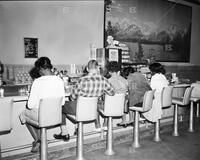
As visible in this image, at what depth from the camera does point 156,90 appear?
494cm

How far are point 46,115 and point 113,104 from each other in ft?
3.74

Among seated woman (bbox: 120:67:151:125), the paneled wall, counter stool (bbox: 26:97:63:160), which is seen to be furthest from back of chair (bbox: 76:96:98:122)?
the paneled wall

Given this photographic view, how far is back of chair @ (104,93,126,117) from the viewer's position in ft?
12.6

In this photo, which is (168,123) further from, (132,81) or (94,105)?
(94,105)

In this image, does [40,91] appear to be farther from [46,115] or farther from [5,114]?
[5,114]

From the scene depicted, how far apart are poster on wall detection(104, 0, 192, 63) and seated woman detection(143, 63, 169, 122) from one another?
7.20ft

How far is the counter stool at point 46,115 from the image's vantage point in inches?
123

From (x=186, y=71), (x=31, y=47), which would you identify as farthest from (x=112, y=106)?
(x=186, y=71)

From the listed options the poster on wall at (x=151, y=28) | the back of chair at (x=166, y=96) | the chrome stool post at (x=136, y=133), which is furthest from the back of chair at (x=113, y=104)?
the poster on wall at (x=151, y=28)

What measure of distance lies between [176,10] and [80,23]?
3.97m

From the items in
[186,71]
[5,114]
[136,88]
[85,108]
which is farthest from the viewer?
[186,71]

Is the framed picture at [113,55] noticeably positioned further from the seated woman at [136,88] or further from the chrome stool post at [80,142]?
the chrome stool post at [80,142]

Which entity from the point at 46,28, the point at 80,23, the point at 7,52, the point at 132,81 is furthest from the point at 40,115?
the point at 80,23

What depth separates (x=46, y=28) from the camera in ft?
19.5
